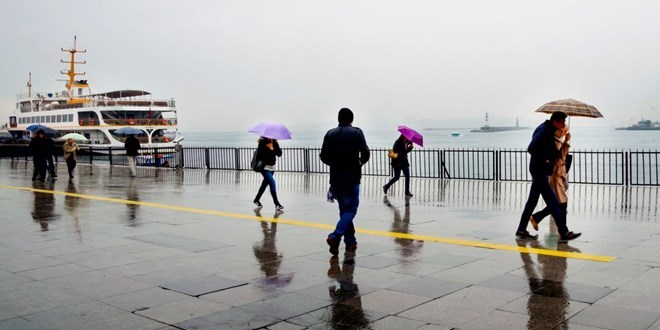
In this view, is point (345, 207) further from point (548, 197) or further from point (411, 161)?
point (411, 161)

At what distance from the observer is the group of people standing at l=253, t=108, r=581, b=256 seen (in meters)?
7.39

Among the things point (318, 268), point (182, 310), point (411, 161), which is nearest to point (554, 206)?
point (318, 268)

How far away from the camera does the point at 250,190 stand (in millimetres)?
15656

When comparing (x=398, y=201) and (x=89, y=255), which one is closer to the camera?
(x=89, y=255)

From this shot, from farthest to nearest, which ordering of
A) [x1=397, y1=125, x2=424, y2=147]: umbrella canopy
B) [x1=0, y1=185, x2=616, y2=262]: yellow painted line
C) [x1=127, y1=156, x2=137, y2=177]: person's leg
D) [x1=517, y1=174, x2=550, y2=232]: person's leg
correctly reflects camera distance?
1. [x1=127, y1=156, x2=137, y2=177]: person's leg
2. [x1=397, y1=125, x2=424, y2=147]: umbrella canopy
3. [x1=517, y1=174, x2=550, y2=232]: person's leg
4. [x1=0, y1=185, x2=616, y2=262]: yellow painted line

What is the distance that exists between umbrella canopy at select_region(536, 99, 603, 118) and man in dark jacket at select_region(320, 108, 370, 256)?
3501 millimetres

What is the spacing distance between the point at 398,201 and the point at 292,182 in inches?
225

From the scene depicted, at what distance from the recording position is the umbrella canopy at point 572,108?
936 centimetres

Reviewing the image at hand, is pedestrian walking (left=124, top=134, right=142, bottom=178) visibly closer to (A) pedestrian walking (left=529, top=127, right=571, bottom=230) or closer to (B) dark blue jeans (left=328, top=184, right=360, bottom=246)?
(B) dark blue jeans (left=328, top=184, right=360, bottom=246)

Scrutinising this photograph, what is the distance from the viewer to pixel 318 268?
6.67 metres

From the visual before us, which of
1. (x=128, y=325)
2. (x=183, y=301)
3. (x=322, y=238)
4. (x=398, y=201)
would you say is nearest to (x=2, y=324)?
(x=128, y=325)

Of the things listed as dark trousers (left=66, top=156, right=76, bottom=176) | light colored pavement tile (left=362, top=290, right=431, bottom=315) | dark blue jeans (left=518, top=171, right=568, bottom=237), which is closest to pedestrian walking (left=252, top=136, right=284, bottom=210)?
dark blue jeans (left=518, top=171, right=568, bottom=237)

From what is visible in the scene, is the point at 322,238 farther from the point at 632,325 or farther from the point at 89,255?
the point at 632,325

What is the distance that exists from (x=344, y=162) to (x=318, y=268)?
4.50 feet
